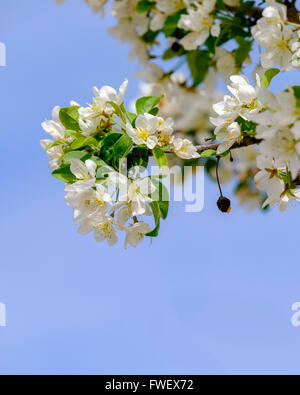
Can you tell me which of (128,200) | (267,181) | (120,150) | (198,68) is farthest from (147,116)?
(198,68)

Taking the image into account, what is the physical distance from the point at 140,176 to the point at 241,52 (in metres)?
1.10

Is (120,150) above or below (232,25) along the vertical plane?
below

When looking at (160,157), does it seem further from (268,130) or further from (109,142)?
(268,130)

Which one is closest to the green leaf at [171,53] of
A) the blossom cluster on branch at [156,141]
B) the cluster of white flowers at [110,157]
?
the blossom cluster on branch at [156,141]

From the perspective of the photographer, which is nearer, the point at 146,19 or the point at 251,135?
the point at 251,135

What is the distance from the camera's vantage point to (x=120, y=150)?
1.40 meters

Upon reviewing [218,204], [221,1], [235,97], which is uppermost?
[221,1]

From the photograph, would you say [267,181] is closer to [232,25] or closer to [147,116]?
[147,116]

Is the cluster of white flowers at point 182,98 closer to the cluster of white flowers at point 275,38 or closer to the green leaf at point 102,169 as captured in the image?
the cluster of white flowers at point 275,38

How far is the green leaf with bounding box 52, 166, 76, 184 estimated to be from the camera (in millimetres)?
1446

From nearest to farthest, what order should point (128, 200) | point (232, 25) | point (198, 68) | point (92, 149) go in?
point (128, 200)
point (92, 149)
point (232, 25)
point (198, 68)

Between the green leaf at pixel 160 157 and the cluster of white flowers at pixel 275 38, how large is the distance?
436 mm

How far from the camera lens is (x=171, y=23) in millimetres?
2348

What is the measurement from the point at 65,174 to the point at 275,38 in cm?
72
